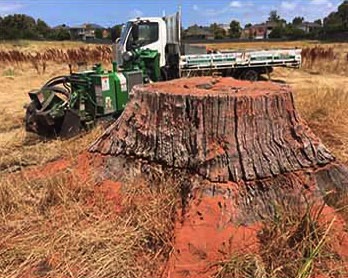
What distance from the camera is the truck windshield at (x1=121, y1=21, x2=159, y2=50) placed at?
1093 cm

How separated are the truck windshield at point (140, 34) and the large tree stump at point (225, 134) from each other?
750 cm

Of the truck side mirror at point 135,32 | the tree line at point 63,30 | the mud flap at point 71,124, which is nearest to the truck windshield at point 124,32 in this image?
the truck side mirror at point 135,32

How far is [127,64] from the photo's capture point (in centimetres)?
994

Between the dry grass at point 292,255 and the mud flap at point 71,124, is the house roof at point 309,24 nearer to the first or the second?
the mud flap at point 71,124

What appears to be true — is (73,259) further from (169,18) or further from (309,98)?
(169,18)

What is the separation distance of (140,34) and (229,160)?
850 centimetres

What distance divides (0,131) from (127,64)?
315 cm

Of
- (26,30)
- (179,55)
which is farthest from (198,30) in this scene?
(179,55)

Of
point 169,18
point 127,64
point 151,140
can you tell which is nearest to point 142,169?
point 151,140

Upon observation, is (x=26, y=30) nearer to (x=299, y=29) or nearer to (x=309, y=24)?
(x=299, y=29)

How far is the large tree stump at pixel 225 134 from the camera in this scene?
11.0 feet

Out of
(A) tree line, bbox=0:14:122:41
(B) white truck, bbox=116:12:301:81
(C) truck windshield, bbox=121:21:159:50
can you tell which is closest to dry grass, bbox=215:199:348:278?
(B) white truck, bbox=116:12:301:81

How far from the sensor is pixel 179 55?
1237 centimetres

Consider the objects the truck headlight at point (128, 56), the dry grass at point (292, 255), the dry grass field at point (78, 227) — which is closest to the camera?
the dry grass at point (292, 255)
